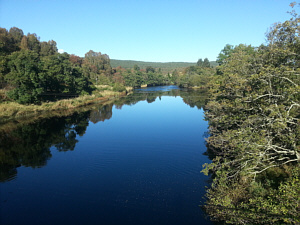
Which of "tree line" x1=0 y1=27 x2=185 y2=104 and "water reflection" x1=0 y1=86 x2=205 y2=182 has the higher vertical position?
"tree line" x1=0 y1=27 x2=185 y2=104

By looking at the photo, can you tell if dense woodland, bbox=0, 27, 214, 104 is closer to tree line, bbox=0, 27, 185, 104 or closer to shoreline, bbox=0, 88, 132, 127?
tree line, bbox=0, 27, 185, 104

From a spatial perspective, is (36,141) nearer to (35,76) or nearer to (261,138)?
(35,76)

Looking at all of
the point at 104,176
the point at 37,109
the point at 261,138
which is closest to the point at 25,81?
the point at 37,109

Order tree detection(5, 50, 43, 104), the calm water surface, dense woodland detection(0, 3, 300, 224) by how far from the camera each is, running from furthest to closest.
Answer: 1. tree detection(5, 50, 43, 104)
2. the calm water surface
3. dense woodland detection(0, 3, 300, 224)

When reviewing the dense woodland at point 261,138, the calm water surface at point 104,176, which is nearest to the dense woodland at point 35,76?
the calm water surface at point 104,176

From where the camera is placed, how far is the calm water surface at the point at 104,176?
1157cm

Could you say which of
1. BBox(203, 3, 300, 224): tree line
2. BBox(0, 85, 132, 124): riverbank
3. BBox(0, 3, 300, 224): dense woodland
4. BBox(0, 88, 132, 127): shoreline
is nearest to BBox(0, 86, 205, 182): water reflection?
BBox(0, 88, 132, 127): shoreline

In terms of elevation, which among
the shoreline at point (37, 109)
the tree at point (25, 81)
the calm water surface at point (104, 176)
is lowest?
the calm water surface at point (104, 176)

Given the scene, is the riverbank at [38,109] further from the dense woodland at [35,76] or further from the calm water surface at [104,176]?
the calm water surface at [104,176]

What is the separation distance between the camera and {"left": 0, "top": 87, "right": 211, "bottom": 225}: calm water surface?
11.6m

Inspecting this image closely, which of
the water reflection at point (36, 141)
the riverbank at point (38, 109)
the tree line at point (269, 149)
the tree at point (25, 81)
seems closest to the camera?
the tree line at point (269, 149)

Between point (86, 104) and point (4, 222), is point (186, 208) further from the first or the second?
point (86, 104)

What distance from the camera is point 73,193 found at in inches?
535

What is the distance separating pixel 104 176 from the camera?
15.9 m
